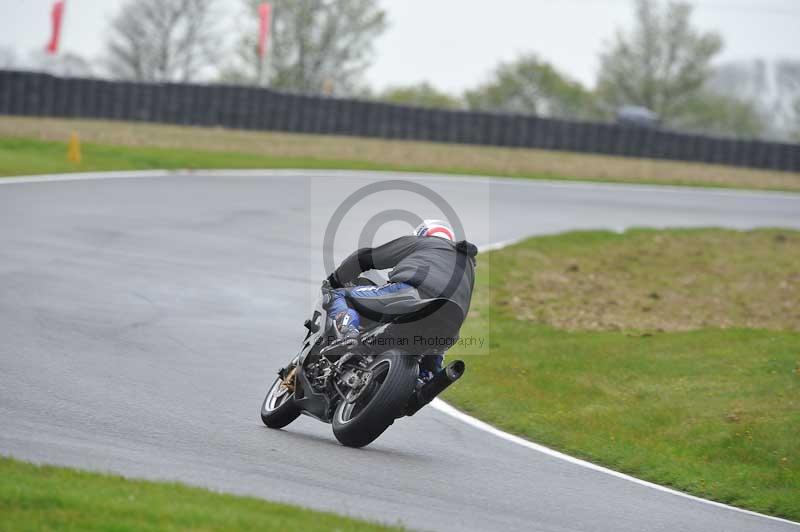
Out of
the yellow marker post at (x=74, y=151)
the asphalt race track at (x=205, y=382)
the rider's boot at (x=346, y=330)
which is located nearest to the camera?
the asphalt race track at (x=205, y=382)

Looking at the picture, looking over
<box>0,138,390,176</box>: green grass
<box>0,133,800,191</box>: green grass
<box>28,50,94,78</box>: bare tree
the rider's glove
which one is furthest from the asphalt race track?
<box>28,50,94,78</box>: bare tree

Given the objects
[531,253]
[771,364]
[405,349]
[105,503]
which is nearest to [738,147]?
[531,253]

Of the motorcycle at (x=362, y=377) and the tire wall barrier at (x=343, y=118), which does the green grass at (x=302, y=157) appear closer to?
the tire wall barrier at (x=343, y=118)

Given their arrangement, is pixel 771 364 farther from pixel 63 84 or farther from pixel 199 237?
pixel 63 84

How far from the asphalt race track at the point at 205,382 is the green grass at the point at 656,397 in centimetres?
59

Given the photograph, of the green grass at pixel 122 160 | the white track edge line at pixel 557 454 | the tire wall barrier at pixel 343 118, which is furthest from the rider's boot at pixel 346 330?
the tire wall barrier at pixel 343 118

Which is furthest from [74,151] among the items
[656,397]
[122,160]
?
[656,397]

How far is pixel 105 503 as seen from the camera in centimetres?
546

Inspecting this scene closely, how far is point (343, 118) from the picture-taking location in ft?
109

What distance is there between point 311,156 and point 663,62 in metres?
43.7

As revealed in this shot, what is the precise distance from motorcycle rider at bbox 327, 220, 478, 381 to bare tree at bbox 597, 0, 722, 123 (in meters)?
63.1

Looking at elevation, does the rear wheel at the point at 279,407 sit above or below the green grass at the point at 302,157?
below

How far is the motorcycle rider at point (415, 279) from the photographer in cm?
766

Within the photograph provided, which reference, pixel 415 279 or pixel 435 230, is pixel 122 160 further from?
pixel 415 279
